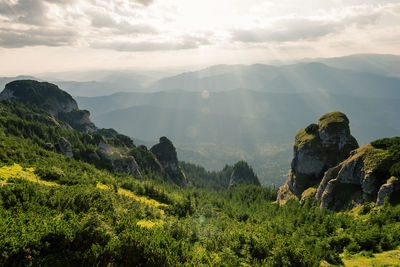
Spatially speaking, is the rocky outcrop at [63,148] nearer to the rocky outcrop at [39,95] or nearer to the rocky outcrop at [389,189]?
the rocky outcrop at [39,95]

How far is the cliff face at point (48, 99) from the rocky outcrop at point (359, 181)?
7318 inches

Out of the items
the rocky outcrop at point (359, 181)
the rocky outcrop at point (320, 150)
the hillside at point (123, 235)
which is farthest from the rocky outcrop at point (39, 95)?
the rocky outcrop at point (359, 181)

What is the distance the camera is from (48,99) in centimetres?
18288

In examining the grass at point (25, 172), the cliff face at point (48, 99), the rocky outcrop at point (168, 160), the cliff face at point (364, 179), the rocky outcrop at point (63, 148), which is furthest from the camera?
the cliff face at point (48, 99)

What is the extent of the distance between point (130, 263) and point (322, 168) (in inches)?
3820

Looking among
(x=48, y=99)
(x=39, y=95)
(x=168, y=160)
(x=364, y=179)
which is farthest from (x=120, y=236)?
(x=48, y=99)

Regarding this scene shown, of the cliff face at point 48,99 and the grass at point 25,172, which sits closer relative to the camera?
the grass at point 25,172

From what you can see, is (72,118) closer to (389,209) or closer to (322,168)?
(322,168)

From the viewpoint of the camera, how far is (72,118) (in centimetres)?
18962

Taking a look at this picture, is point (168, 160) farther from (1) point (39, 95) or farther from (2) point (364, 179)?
(2) point (364, 179)

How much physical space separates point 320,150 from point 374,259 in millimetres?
75222

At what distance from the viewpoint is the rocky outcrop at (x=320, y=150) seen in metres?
91.1

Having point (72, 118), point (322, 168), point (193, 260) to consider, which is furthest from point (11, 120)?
point (322, 168)

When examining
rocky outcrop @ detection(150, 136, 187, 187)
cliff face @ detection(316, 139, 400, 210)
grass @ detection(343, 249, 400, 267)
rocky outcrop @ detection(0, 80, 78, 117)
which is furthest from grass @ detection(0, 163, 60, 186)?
rocky outcrop @ detection(0, 80, 78, 117)
